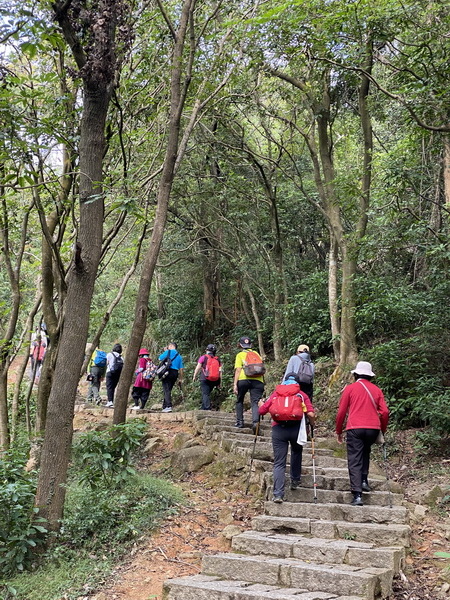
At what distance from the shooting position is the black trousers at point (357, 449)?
6781mm

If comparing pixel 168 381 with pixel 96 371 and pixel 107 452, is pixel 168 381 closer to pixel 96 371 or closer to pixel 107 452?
pixel 96 371

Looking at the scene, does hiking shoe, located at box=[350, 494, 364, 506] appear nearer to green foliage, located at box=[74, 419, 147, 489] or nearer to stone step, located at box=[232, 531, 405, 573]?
stone step, located at box=[232, 531, 405, 573]

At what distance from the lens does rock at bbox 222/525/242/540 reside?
6480 millimetres

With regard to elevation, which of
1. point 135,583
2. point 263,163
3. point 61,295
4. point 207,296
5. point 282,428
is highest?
point 263,163

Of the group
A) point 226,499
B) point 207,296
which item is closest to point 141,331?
point 226,499

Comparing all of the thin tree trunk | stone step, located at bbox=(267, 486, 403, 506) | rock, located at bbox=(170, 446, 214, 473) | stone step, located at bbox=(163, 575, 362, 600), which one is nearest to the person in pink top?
the thin tree trunk

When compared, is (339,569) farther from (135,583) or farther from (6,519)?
(6,519)

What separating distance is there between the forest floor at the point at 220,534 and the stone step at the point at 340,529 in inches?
10.6

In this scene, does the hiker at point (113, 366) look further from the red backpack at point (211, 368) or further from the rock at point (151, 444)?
the rock at point (151, 444)

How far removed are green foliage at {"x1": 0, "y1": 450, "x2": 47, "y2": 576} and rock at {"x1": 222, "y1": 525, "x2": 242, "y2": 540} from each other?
2.14m

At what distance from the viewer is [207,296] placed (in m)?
19.2

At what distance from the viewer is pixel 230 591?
4.67 meters

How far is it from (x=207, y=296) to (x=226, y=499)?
11652 mm

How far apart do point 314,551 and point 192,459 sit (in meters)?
4.24
